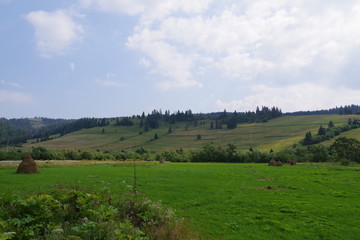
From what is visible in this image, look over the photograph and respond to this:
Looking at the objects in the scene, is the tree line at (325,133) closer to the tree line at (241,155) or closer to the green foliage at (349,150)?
the tree line at (241,155)

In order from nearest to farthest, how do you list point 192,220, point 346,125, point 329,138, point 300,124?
point 192,220 → point 329,138 → point 346,125 → point 300,124

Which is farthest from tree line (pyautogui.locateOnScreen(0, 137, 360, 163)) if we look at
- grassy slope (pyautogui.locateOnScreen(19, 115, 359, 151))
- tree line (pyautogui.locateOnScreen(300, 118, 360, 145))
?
grassy slope (pyautogui.locateOnScreen(19, 115, 359, 151))

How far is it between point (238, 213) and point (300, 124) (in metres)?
194

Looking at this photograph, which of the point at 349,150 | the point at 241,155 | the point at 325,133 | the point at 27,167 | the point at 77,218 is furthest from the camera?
the point at 325,133

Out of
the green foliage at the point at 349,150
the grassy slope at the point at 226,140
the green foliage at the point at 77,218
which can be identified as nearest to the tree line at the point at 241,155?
the green foliage at the point at 349,150

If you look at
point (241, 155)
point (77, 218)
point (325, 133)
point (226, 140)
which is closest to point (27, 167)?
point (77, 218)

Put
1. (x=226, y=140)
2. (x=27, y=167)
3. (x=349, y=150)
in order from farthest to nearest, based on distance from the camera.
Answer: (x=226, y=140) → (x=349, y=150) → (x=27, y=167)

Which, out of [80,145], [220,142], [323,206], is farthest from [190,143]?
[323,206]

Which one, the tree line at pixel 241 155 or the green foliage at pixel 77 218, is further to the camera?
the tree line at pixel 241 155

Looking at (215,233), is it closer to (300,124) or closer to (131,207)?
(131,207)

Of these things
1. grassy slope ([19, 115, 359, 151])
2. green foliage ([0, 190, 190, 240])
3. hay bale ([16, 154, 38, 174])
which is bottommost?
grassy slope ([19, 115, 359, 151])

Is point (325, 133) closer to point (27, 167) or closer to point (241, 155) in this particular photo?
point (241, 155)

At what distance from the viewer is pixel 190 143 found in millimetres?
175500

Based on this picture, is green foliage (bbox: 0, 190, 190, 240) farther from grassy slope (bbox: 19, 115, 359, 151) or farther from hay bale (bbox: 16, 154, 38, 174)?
grassy slope (bbox: 19, 115, 359, 151)
